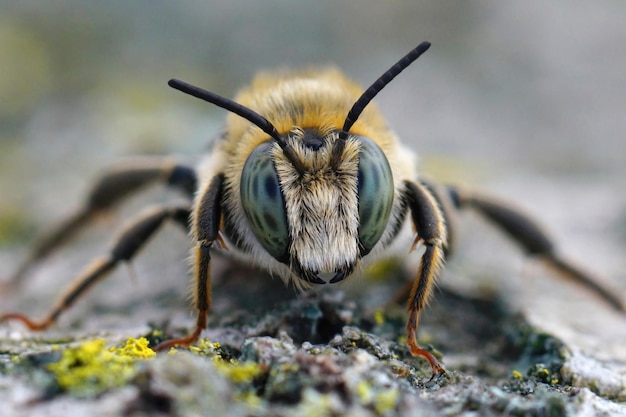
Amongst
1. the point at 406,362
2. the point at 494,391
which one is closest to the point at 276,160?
the point at 406,362

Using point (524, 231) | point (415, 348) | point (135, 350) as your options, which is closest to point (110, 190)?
point (135, 350)

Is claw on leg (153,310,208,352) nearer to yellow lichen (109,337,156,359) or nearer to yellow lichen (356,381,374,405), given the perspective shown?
yellow lichen (109,337,156,359)

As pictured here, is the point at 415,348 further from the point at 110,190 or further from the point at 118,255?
the point at 110,190


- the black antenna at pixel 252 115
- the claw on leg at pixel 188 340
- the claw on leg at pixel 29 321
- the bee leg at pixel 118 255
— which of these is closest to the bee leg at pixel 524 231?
the black antenna at pixel 252 115

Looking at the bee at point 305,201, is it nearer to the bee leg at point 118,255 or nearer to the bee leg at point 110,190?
the bee leg at point 118,255

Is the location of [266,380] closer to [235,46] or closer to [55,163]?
[55,163]
